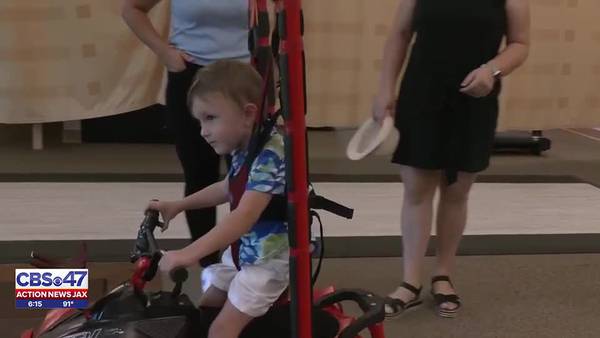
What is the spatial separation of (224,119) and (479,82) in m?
0.76

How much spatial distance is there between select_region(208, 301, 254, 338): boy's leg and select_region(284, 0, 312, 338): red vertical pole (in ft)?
0.59

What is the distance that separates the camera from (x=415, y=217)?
2.05 meters

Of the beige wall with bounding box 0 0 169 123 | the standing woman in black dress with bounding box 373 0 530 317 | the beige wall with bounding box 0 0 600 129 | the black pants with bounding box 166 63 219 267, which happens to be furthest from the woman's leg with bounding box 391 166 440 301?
the beige wall with bounding box 0 0 169 123

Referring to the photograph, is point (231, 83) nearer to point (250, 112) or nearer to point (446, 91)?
point (250, 112)

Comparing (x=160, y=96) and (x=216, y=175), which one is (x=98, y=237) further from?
(x=160, y=96)

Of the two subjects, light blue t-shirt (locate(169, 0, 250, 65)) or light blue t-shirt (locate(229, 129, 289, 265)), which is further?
light blue t-shirt (locate(169, 0, 250, 65))

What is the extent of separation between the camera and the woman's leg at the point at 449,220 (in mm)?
2004

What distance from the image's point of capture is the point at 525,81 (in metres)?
3.98

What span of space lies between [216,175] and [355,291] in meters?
0.61

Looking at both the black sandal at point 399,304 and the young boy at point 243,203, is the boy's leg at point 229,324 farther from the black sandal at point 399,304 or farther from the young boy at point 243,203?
the black sandal at point 399,304

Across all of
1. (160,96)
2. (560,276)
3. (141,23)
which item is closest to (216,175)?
(141,23)

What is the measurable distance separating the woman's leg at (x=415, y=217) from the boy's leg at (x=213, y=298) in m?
0.75

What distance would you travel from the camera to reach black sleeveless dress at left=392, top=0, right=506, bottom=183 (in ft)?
6.10

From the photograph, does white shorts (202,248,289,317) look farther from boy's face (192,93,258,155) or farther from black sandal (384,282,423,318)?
black sandal (384,282,423,318)
